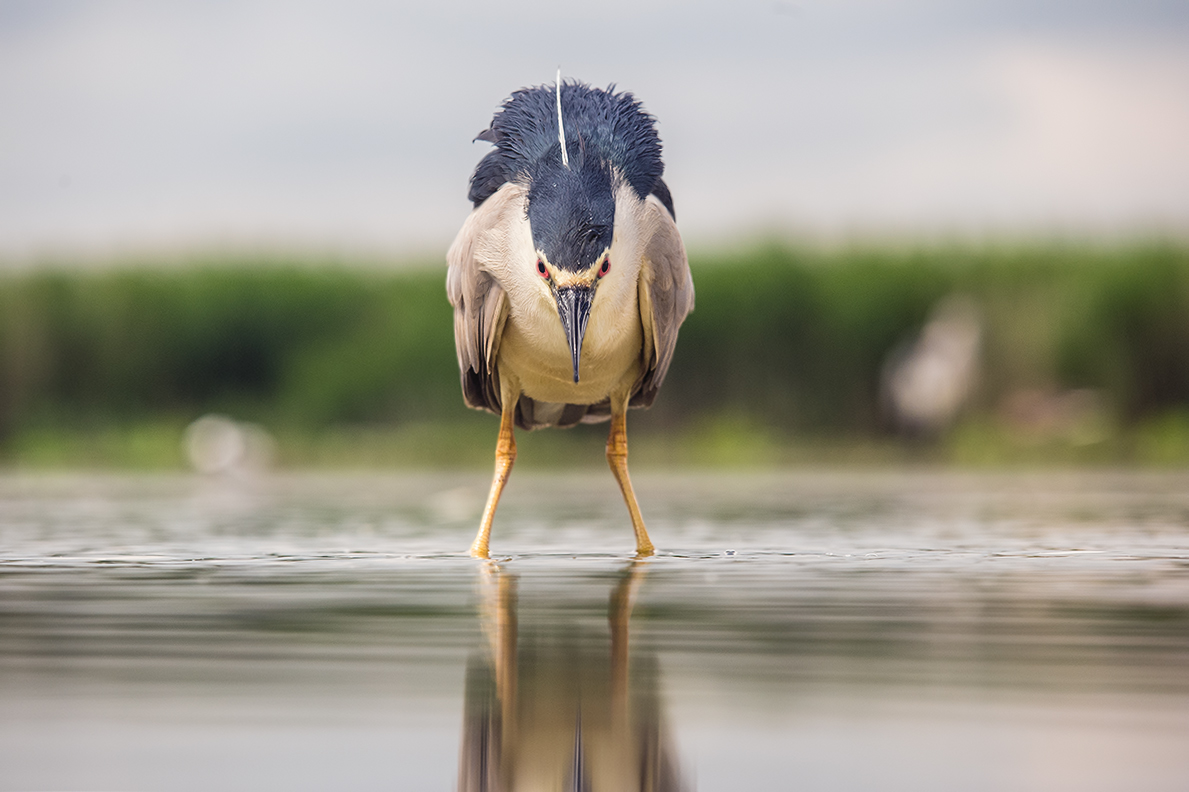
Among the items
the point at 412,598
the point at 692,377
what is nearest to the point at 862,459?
the point at 692,377

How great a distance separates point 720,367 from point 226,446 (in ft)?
17.2

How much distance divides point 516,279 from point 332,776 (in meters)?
3.63

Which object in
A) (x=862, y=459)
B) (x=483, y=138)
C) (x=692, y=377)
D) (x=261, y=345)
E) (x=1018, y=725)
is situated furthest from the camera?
(x=261, y=345)

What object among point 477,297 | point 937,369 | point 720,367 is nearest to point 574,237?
point 477,297

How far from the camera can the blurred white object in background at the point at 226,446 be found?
15.8 meters

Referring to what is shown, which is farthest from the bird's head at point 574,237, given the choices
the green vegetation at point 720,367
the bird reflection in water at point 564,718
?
the green vegetation at point 720,367

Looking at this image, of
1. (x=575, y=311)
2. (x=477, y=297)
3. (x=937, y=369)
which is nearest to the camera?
(x=575, y=311)

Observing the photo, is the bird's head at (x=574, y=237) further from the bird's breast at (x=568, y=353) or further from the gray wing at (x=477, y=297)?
the gray wing at (x=477, y=297)

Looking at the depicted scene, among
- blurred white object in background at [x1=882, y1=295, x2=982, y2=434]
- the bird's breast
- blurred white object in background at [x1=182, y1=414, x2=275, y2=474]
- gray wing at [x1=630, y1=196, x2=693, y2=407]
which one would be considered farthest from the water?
A: blurred white object in background at [x1=882, y1=295, x2=982, y2=434]

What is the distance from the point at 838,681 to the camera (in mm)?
2832

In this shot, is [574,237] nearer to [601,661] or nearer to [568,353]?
[568,353]

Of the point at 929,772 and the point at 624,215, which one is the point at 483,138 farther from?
the point at 929,772

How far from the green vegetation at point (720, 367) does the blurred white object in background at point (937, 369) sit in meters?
0.14

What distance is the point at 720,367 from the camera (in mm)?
16734
